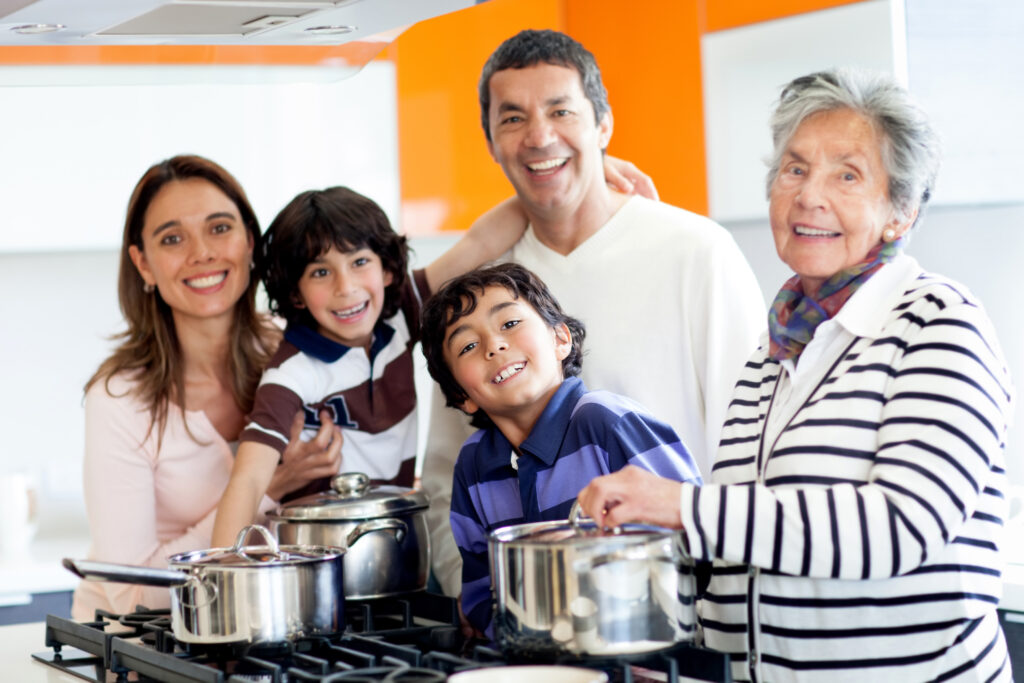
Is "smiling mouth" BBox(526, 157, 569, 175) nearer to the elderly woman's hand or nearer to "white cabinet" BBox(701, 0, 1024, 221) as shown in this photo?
the elderly woman's hand

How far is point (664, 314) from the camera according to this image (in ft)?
5.65

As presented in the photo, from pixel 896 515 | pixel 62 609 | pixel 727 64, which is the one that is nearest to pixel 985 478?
pixel 896 515

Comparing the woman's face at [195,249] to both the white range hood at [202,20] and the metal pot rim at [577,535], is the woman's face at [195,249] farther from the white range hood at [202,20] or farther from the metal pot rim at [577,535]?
Answer: the metal pot rim at [577,535]

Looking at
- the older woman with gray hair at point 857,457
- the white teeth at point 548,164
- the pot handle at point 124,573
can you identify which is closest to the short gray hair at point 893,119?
the older woman with gray hair at point 857,457

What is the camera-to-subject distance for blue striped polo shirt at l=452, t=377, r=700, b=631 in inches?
54.8

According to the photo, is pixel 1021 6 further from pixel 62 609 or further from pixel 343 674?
pixel 62 609

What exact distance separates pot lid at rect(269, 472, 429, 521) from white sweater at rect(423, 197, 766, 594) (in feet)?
0.96

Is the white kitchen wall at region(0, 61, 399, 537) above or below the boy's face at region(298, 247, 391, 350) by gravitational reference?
above

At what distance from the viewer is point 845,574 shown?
103 centimetres

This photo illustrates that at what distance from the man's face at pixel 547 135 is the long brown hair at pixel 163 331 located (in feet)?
1.61

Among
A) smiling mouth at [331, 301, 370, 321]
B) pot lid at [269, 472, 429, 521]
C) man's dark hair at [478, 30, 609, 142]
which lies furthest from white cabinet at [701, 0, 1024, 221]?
pot lid at [269, 472, 429, 521]

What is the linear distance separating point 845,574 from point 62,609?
7.55 feet

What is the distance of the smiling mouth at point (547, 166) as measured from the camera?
1.74 metres

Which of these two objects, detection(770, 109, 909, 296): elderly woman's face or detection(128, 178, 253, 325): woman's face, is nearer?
detection(770, 109, 909, 296): elderly woman's face
